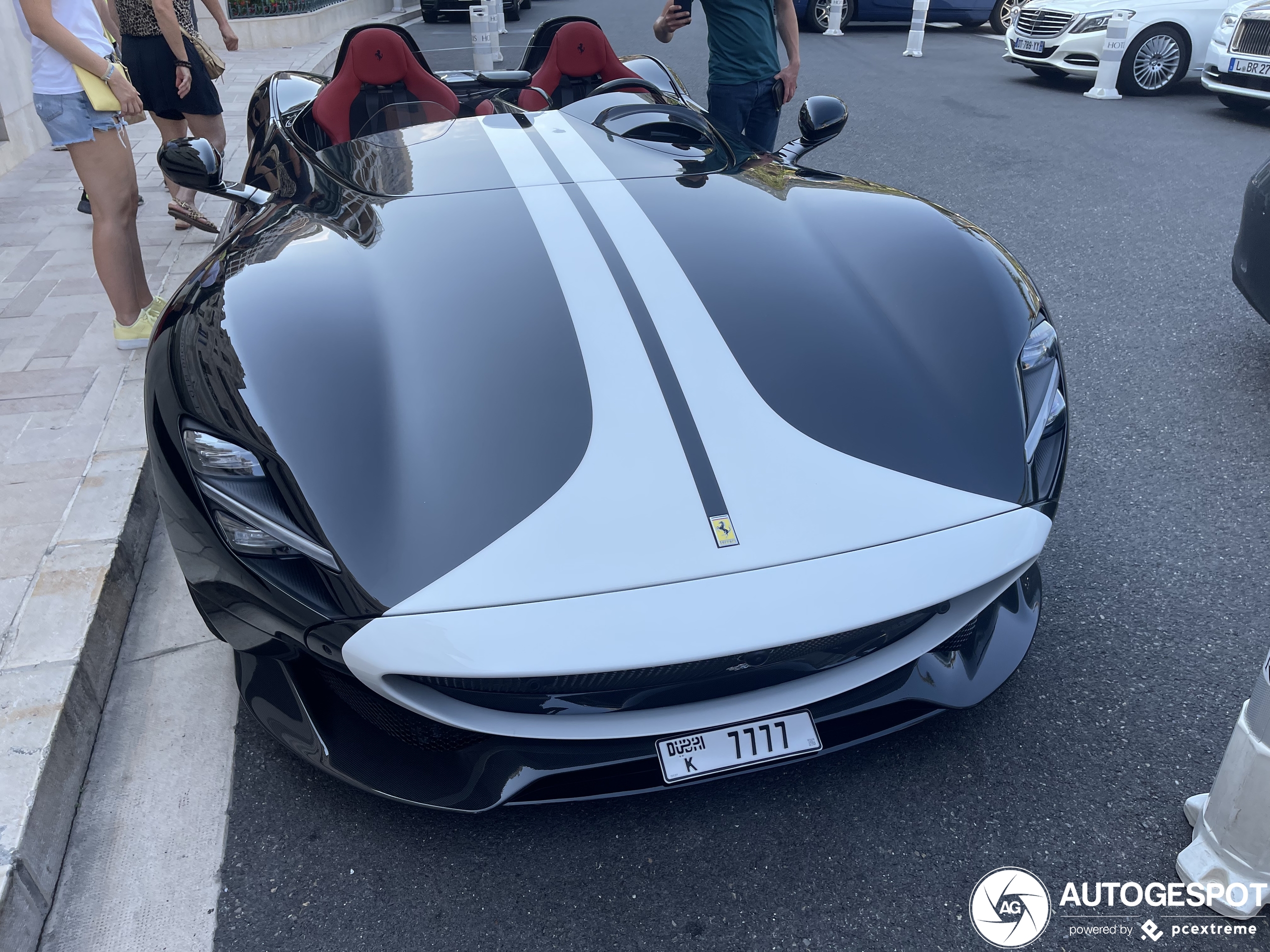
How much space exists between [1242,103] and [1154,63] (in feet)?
3.50

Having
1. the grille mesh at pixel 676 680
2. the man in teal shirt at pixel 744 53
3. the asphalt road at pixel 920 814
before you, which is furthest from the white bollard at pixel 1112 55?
the grille mesh at pixel 676 680

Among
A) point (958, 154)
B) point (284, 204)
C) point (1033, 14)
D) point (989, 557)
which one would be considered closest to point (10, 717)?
point (284, 204)

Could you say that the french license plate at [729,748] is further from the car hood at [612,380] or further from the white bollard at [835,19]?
the white bollard at [835,19]

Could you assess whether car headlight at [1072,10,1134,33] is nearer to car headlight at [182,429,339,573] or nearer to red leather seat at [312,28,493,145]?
red leather seat at [312,28,493,145]

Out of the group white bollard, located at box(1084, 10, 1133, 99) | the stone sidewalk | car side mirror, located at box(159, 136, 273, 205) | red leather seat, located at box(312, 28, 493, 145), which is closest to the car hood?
car side mirror, located at box(159, 136, 273, 205)

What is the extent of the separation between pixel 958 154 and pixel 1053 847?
18.6 feet

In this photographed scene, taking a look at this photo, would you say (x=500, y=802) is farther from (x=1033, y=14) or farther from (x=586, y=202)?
(x=1033, y=14)

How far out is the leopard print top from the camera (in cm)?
438

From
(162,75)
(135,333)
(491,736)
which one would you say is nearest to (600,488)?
(491,736)

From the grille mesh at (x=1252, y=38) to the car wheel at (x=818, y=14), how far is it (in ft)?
21.0

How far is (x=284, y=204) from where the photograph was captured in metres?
2.54

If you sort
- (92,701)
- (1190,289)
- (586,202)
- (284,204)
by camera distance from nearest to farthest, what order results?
(92,701) → (586,202) → (284,204) → (1190,289)

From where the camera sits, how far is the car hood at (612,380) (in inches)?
61.4

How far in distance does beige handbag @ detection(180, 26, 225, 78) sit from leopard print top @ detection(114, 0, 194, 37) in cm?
10
